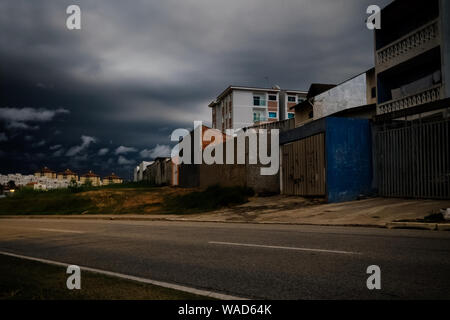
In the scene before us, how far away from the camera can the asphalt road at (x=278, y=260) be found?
394 cm

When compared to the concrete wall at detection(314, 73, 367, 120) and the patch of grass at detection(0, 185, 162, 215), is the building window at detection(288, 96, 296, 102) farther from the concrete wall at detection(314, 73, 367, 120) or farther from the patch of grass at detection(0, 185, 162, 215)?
the patch of grass at detection(0, 185, 162, 215)

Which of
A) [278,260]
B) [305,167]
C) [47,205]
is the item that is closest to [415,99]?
[305,167]

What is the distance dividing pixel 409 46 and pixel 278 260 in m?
17.4

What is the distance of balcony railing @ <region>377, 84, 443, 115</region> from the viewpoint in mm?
16438

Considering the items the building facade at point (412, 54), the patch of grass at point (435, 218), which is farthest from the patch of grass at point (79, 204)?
the building facade at point (412, 54)

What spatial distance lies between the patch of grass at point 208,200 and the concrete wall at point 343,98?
52.7 feet

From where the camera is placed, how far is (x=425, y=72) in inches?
733

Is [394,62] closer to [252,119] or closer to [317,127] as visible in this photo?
[317,127]

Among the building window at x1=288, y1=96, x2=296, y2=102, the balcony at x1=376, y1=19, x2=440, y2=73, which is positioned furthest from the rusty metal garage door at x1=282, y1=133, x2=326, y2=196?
the building window at x1=288, y1=96, x2=296, y2=102

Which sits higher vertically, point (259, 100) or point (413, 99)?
point (259, 100)

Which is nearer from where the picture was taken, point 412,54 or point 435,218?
point 435,218

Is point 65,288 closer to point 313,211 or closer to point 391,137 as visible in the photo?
point 313,211

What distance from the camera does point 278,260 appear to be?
18.0 ft

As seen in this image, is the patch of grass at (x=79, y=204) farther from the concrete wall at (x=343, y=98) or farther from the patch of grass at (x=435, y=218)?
the concrete wall at (x=343, y=98)
